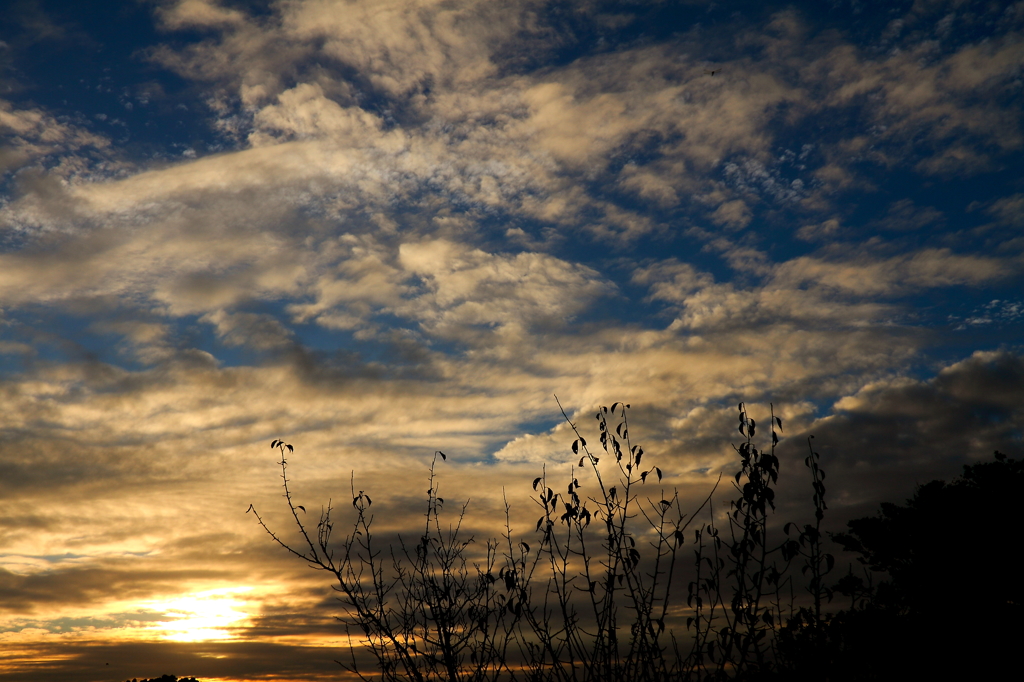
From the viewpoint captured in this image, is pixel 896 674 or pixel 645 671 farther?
pixel 896 674

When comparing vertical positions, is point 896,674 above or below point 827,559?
below

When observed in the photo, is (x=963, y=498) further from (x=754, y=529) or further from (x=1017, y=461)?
(x=754, y=529)

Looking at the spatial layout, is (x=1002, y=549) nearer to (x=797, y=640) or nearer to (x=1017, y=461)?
(x=1017, y=461)

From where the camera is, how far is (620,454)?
713 centimetres

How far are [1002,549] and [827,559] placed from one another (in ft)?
61.6

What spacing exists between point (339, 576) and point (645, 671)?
3140 millimetres

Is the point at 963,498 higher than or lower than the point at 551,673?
higher

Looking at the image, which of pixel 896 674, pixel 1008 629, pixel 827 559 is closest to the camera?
pixel 827 559

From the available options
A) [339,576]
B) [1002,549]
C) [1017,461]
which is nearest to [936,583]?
[1002,549]

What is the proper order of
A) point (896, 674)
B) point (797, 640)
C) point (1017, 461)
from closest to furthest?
point (797, 640) → point (896, 674) → point (1017, 461)

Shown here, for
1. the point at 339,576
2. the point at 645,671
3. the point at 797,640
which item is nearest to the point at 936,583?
the point at 797,640

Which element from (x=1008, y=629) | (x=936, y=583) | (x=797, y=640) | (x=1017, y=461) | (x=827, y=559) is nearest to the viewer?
(x=827, y=559)

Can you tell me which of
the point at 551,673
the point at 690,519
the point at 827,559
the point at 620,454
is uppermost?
the point at 620,454

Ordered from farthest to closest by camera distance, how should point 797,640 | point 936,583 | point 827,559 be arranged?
point 936,583 < point 797,640 < point 827,559
